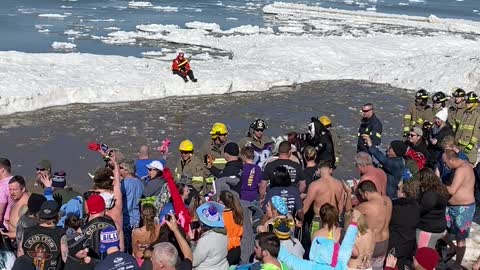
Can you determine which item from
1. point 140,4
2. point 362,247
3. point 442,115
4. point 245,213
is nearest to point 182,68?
point 442,115

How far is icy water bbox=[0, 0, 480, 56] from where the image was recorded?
33.7 metres

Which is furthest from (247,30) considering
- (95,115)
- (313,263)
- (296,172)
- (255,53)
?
(313,263)

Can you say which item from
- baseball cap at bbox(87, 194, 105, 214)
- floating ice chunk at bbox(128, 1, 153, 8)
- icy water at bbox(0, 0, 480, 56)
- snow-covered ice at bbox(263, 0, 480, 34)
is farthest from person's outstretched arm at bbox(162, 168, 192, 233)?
floating ice chunk at bbox(128, 1, 153, 8)

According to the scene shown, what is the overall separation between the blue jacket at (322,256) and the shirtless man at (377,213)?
83cm

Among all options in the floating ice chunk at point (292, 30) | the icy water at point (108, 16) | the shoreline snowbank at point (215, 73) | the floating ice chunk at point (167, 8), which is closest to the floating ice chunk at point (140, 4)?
the icy water at point (108, 16)

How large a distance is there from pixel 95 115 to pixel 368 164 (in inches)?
454

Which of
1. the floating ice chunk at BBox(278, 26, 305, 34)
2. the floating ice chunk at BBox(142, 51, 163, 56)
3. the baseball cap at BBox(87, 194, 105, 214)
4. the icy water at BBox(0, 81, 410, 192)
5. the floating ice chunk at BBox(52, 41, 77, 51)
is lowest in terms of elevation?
the floating ice chunk at BBox(278, 26, 305, 34)

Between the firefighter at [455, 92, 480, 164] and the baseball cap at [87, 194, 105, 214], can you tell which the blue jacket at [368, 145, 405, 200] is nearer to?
the firefighter at [455, 92, 480, 164]

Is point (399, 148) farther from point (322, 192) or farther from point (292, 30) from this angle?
point (292, 30)

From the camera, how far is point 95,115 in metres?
17.2

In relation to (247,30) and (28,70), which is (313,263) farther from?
(247,30)

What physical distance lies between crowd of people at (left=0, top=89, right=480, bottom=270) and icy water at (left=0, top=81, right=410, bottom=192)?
4967 mm

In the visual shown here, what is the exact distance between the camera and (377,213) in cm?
635

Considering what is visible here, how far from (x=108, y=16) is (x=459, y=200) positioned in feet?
146
